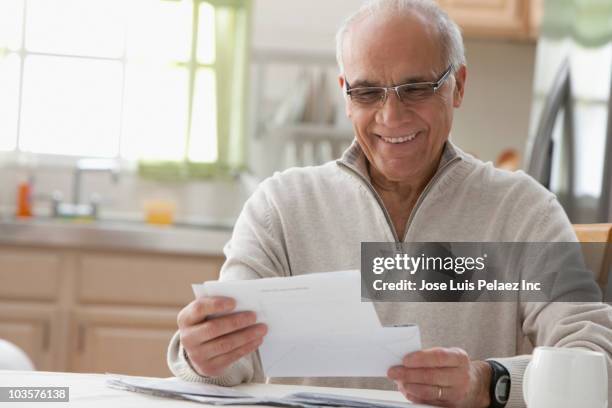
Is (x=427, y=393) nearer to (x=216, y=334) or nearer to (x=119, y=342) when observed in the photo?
(x=216, y=334)

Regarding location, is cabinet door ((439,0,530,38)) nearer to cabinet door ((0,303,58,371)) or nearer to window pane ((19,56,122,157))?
window pane ((19,56,122,157))

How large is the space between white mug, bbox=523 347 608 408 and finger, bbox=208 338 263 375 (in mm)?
337

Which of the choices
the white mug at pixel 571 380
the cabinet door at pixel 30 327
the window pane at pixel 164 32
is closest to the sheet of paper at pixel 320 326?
the white mug at pixel 571 380

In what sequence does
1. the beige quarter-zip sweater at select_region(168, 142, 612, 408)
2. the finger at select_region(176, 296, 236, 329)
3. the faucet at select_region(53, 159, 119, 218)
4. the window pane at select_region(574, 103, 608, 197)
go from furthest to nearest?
the faucet at select_region(53, 159, 119, 218), the window pane at select_region(574, 103, 608, 197), the beige quarter-zip sweater at select_region(168, 142, 612, 408), the finger at select_region(176, 296, 236, 329)

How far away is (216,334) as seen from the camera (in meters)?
1.14

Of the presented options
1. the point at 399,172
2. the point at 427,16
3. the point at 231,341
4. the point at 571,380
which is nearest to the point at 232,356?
the point at 231,341

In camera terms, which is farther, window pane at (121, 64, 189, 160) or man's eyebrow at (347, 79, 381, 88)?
window pane at (121, 64, 189, 160)

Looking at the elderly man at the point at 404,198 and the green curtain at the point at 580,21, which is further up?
the green curtain at the point at 580,21

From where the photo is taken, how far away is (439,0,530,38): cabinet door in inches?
141

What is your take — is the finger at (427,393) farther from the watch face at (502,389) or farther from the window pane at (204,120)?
the window pane at (204,120)

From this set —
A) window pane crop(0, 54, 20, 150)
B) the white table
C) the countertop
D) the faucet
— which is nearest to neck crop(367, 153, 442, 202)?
the white table

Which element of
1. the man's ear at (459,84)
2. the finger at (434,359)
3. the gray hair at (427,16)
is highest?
the gray hair at (427,16)

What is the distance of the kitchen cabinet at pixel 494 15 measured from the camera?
3580 mm

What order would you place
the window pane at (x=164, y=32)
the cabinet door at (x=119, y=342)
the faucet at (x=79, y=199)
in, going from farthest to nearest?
the window pane at (x=164, y=32) → the faucet at (x=79, y=199) → the cabinet door at (x=119, y=342)
